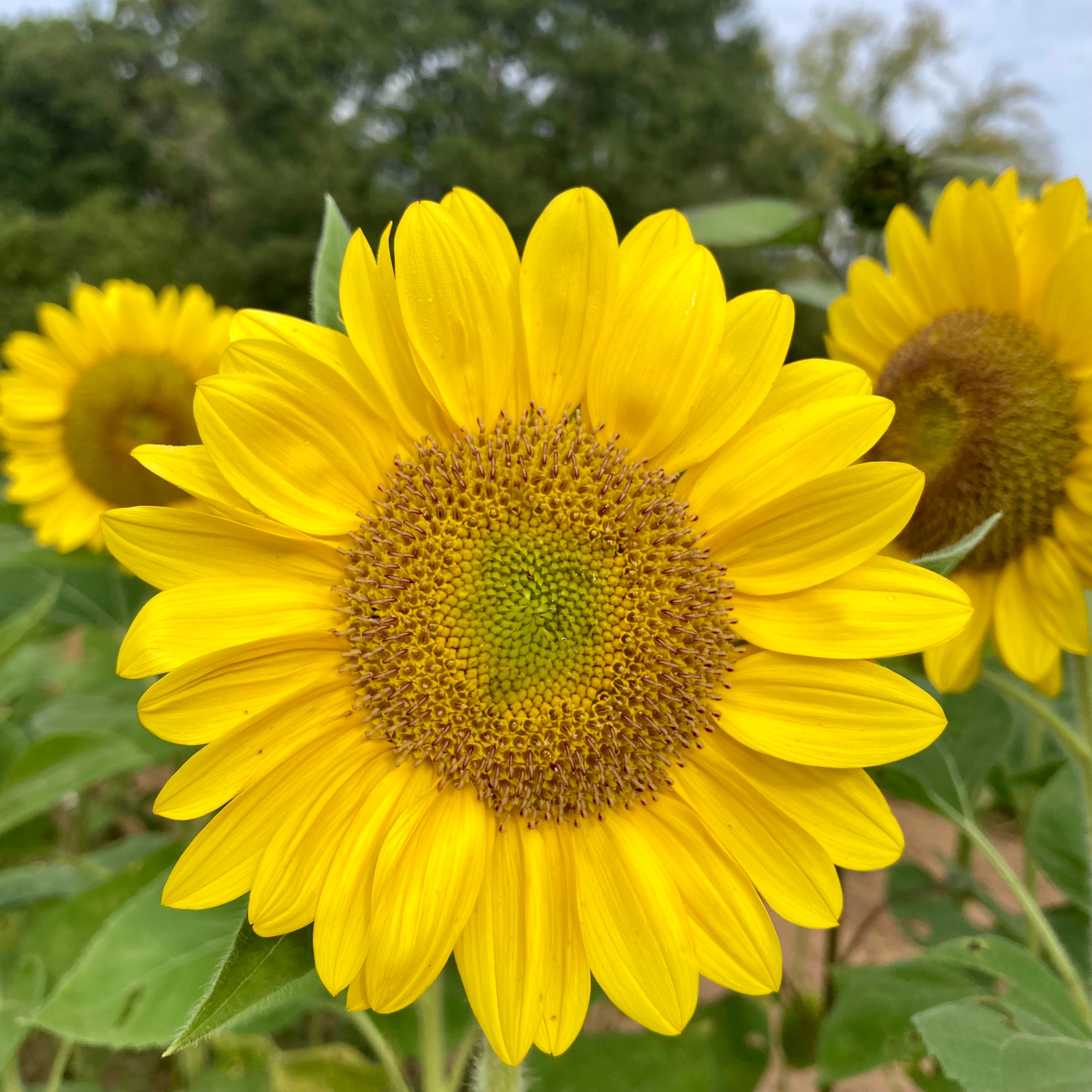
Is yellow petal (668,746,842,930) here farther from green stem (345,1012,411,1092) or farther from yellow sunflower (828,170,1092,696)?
green stem (345,1012,411,1092)

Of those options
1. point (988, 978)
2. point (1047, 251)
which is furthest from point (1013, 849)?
point (1047, 251)

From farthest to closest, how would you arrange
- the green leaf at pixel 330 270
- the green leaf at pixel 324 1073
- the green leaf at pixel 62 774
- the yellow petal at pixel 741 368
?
the green leaf at pixel 62 774
the green leaf at pixel 324 1073
the green leaf at pixel 330 270
the yellow petal at pixel 741 368

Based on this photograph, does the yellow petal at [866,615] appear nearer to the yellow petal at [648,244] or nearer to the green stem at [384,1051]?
the yellow petal at [648,244]

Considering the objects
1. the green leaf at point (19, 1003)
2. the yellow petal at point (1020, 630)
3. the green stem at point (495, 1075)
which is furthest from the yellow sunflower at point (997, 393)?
the green leaf at point (19, 1003)

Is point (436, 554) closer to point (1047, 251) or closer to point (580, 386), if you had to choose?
point (580, 386)

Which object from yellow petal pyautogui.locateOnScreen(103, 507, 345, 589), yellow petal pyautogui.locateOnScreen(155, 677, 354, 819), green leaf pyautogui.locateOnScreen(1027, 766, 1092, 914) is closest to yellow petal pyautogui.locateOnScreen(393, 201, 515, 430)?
yellow petal pyautogui.locateOnScreen(103, 507, 345, 589)

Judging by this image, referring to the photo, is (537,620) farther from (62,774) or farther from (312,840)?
(62,774)
